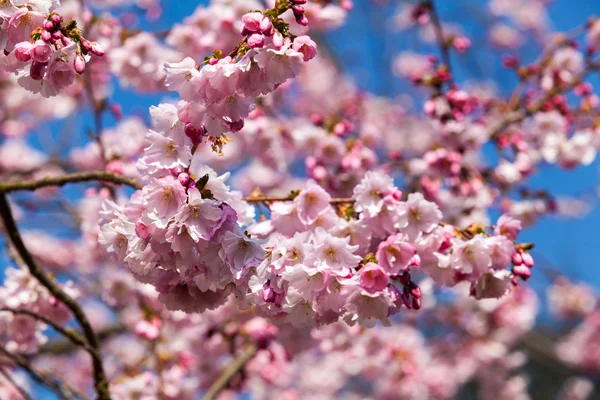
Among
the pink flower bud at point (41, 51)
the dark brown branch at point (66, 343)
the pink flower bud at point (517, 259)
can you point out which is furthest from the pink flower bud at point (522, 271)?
the dark brown branch at point (66, 343)

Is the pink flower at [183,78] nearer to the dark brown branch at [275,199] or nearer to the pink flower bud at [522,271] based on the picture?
the dark brown branch at [275,199]

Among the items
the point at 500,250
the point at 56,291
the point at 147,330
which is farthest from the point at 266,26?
the point at 147,330

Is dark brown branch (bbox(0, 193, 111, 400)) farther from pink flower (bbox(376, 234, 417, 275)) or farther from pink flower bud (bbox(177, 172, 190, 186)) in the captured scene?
pink flower (bbox(376, 234, 417, 275))

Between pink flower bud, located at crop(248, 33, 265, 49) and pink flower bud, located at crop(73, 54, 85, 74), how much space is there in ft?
1.55

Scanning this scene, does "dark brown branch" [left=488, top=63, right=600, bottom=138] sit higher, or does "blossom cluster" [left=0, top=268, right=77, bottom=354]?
"dark brown branch" [left=488, top=63, right=600, bottom=138]

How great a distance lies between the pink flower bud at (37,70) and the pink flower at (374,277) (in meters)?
1.06


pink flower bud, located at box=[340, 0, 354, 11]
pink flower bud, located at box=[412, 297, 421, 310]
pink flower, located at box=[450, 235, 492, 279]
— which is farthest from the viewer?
pink flower bud, located at box=[340, 0, 354, 11]

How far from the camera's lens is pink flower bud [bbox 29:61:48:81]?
1.68 m

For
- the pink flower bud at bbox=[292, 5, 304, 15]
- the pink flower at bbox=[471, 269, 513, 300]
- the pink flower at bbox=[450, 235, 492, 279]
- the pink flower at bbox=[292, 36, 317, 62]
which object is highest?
the pink flower bud at bbox=[292, 5, 304, 15]

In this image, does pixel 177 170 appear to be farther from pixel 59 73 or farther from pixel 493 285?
pixel 493 285

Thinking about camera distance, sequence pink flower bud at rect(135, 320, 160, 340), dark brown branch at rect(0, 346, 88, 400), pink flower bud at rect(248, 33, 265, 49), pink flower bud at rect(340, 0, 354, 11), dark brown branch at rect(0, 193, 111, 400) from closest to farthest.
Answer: pink flower bud at rect(248, 33, 265, 49) < dark brown branch at rect(0, 193, 111, 400) < dark brown branch at rect(0, 346, 88, 400) < pink flower bud at rect(135, 320, 160, 340) < pink flower bud at rect(340, 0, 354, 11)

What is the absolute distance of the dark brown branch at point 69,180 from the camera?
201cm

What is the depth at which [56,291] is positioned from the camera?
2375mm

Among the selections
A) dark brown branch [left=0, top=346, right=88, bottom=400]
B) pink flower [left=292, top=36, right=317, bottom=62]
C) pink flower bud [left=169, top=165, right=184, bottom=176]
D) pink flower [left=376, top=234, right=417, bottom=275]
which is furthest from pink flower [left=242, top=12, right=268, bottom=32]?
dark brown branch [left=0, top=346, right=88, bottom=400]
